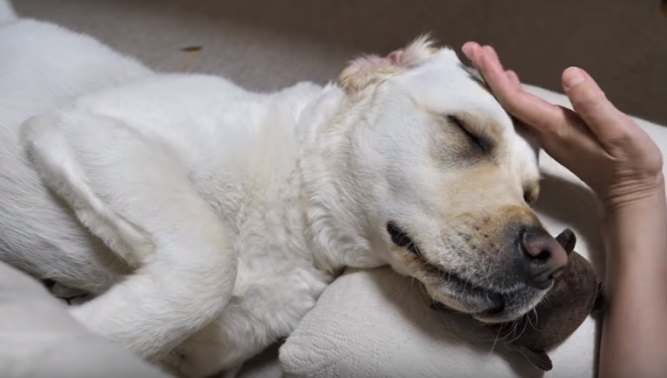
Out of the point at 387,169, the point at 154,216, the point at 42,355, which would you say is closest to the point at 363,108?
the point at 387,169

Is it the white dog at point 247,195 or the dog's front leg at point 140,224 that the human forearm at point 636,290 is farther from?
the dog's front leg at point 140,224

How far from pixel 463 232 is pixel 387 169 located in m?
0.23

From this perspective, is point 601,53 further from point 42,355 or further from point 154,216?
point 42,355

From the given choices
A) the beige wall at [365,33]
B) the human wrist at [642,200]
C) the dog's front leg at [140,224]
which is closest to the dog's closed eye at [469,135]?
the human wrist at [642,200]

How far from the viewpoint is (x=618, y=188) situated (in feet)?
4.49

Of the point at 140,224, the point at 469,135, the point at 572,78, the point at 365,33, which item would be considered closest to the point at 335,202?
the point at 469,135

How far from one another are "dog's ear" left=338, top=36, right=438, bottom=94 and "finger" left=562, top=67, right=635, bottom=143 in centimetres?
37

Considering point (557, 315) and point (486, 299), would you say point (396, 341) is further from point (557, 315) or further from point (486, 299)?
point (557, 315)

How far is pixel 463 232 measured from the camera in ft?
3.90

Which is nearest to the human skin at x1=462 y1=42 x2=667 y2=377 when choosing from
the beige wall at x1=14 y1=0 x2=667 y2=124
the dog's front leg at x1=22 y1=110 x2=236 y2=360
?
the dog's front leg at x1=22 y1=110 x2=236 y2=360

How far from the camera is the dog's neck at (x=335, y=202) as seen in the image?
4.52 feet

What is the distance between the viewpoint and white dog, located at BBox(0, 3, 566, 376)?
1.17m

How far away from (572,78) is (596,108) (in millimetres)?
80

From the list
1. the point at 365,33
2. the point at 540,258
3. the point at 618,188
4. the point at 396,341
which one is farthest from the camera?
the point at 365,33
